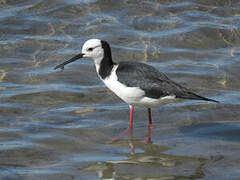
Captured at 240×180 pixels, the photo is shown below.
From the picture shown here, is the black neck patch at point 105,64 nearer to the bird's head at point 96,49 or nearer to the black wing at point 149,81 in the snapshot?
the bird's head at point 96,49

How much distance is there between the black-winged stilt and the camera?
705 cm

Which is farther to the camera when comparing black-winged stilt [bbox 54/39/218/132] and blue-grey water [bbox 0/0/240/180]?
black-winged stilt [bbox 54/39/218/132]

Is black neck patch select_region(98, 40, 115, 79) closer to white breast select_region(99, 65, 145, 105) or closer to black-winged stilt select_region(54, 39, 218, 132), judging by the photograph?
black-winged stilt select_region(54, 39, 218, 132)

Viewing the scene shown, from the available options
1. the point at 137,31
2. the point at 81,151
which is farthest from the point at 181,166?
the point at 137,31

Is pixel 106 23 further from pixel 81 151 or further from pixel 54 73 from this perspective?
pixel 81 151

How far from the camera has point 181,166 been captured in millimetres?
6402

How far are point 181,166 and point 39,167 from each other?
1.70 metres

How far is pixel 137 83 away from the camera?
283 inches

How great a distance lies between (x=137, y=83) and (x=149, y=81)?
0.16 metres

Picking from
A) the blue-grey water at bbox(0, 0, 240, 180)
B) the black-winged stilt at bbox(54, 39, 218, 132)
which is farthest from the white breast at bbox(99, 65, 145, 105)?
the blue-grey water at bbox(0, 0, 240, 180)

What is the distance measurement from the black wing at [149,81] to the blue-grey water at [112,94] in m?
0.69

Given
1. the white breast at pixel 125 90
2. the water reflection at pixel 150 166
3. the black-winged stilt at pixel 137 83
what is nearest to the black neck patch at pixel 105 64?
the black-winged stilt at pixel 137 83

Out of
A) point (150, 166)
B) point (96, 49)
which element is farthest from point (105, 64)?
point (150, 166)

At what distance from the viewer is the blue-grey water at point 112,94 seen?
6496 mm
